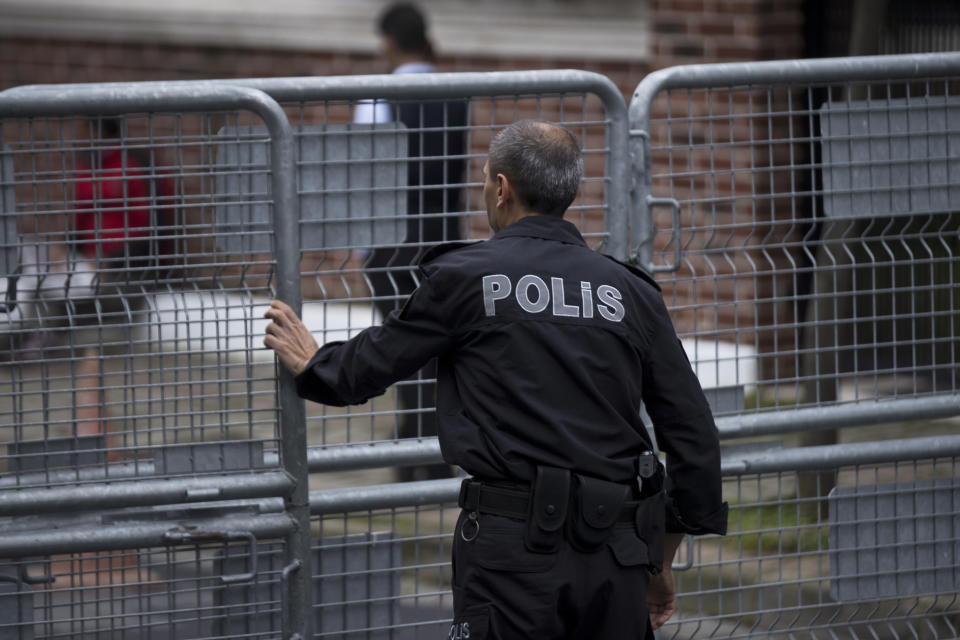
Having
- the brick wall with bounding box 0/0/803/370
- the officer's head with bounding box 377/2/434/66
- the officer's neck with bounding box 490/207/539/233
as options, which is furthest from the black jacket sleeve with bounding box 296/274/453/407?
the officer's head with bounding box 377/2/434/66

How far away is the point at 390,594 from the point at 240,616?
452mm

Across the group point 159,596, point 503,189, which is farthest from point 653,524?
point 159,596

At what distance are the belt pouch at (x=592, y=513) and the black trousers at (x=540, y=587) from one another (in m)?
0.04

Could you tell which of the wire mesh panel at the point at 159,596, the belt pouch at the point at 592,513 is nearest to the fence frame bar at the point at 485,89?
the belt pouch at the point at 592,513

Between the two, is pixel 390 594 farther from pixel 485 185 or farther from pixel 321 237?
pixel 485 185

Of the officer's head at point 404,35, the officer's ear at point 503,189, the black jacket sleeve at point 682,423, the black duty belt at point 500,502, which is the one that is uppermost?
the officer's head at point 404,35

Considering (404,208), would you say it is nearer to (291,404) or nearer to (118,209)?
(291,404)

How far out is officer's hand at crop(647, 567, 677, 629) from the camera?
136 inches

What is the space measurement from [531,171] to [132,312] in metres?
1.20

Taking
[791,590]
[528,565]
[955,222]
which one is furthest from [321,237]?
[791,590]

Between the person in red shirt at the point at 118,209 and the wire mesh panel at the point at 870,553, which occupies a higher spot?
the person in red shirt at the point at 118,209

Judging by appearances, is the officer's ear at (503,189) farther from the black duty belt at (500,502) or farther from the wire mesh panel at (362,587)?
the wire mesh panel at (362,587)

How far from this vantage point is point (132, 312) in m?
3.57

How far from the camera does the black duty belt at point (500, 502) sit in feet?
10.0
